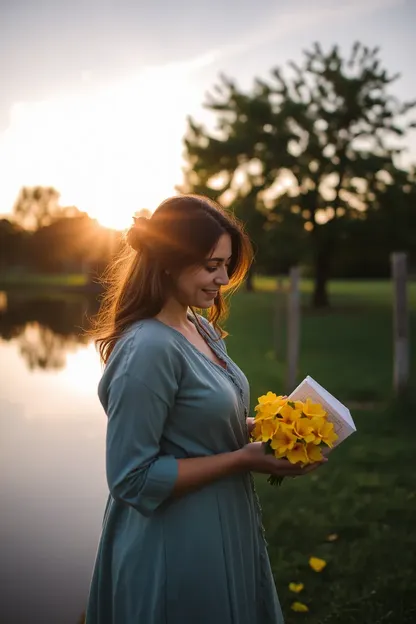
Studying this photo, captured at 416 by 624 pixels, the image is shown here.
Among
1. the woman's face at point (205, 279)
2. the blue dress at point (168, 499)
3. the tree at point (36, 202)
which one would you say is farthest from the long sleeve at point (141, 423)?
the tree at point (36, 202)

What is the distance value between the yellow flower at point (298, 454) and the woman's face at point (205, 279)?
509mm

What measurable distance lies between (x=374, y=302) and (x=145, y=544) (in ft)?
122

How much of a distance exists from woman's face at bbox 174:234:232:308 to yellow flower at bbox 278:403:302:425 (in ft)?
1.32

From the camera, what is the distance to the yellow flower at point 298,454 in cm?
205

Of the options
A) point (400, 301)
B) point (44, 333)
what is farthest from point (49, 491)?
point (44, 333)

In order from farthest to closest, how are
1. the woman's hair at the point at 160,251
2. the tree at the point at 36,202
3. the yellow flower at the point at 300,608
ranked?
1. the tree at the point at 36,202
2. the yellow flower at the point at 300,608
3. the woman's hair at the point at 160,251

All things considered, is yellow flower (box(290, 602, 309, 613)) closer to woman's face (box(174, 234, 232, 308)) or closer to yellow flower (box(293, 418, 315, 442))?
yellow flower (box(293, 418, 315, 442))

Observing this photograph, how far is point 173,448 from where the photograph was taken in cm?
199

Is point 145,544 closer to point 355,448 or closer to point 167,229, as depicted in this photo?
point 167,229

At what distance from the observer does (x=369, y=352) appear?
15.8 m

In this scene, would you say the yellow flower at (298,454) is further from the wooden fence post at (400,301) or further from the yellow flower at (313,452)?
the wooden fence post at (400,301)

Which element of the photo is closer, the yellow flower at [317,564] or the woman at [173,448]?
the woman at [173,448]

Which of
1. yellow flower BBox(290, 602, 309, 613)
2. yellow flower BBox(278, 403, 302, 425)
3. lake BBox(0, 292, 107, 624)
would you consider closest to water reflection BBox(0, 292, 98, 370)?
lake BBox(0, 292, 107, 624)

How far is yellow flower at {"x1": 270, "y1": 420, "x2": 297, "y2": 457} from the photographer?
6.73 ft
